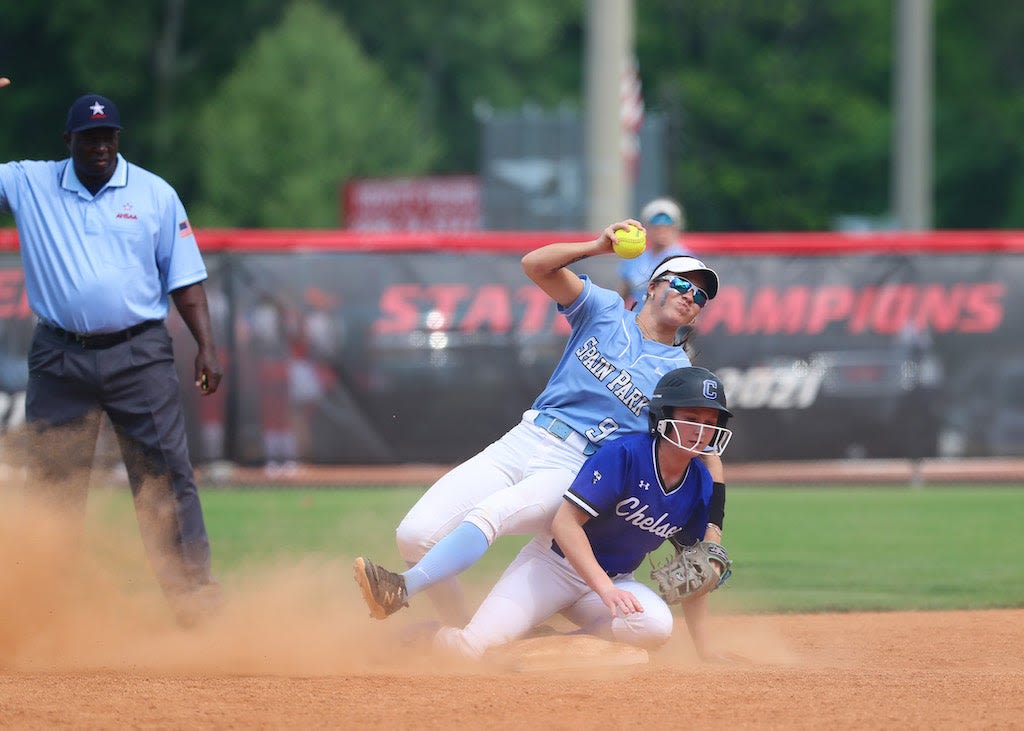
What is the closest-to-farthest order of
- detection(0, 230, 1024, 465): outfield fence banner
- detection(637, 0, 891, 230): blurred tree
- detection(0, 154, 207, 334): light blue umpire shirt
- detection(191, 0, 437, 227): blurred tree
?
detection(0, 154, 207, 334): light blue umpire shirt
detection(0, 230, 1024, 465): outfield fence banner
detection(191, 0, 437, 227): blurred tree
detection(637, 0, 891, 230): blurred tree

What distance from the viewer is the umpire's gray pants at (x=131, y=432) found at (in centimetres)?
658

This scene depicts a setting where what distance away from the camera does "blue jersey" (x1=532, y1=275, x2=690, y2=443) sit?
6.40m

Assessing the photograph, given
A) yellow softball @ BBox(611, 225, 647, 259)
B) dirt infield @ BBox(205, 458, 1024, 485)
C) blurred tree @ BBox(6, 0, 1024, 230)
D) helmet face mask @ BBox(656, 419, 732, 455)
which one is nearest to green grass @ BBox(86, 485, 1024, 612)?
dirt infield @ BBox(205, 458, 1024, 485)

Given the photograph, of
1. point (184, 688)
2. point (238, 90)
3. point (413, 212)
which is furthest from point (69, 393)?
point (238, 90)

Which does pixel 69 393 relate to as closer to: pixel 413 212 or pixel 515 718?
pixel 515 718

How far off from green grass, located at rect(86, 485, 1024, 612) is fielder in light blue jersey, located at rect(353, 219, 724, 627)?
6.28ft

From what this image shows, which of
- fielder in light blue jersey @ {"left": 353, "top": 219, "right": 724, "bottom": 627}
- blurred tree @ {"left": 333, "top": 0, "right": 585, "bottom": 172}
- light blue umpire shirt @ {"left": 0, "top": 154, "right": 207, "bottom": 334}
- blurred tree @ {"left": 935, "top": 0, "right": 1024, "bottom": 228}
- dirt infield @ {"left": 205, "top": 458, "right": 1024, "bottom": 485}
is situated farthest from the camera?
blurred tree @ {"left": 333, "top": 0, "right": 585, "bottom": 172}

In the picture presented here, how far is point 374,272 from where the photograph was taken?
1316cm

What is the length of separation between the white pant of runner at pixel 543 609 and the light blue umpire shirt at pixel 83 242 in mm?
1838

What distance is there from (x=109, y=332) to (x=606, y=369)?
2013 millimetres

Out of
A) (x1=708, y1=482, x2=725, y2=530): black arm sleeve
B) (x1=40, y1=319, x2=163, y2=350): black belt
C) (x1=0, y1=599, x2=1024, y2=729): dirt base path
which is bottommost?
(x1=0, y1=599, x2=1024, y2=729): dirt base path

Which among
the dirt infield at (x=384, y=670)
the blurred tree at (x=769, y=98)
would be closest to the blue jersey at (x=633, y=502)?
the dirt infield at (x=384, y=670)

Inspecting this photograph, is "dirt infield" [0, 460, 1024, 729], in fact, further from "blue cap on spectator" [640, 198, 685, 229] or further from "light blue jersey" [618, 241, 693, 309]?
"blue cap on spectator" [640, 198, 685, 229]

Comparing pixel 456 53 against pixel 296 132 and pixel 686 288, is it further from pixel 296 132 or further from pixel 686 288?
pixel 686 288
